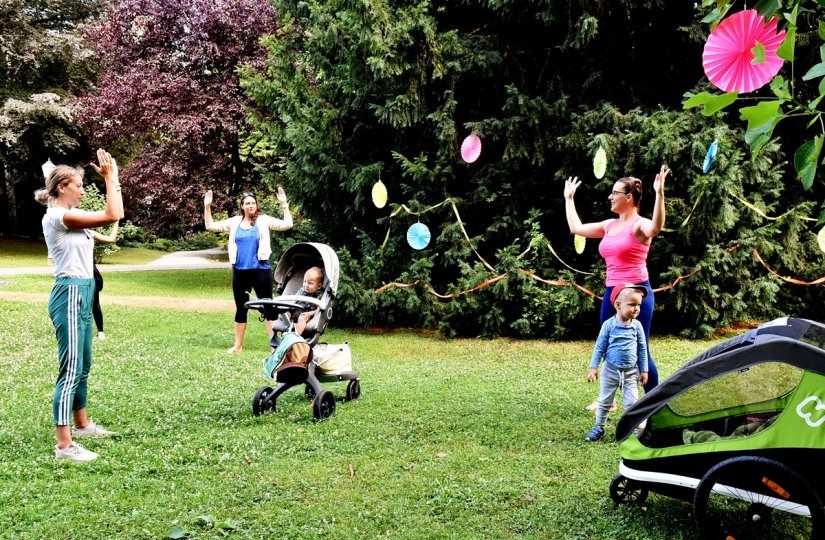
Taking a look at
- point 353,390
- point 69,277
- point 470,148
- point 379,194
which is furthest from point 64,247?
point 470,148

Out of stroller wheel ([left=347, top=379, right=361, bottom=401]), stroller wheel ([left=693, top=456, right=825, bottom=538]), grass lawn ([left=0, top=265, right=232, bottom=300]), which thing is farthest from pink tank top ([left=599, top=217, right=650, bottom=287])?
grass lawn ([left=0, top=265, right=232, bottom=300])

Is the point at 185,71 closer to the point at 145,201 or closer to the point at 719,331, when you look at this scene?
the point at 145,201

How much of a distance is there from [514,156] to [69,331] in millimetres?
7575

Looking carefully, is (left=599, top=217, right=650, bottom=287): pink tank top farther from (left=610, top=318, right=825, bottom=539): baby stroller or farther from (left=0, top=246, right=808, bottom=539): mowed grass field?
(left=610, top=318, right=825, bottom=539): baby stroller

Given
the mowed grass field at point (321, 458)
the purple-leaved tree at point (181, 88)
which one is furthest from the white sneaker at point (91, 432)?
the purple-leaved tree at point (181, 88)

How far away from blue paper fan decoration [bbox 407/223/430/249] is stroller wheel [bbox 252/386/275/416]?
4.63 metres

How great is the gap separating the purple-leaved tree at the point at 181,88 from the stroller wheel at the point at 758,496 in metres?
17.0

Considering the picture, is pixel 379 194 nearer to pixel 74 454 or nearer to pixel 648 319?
pixel 648 319

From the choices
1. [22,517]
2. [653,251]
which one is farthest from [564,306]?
[22,517]

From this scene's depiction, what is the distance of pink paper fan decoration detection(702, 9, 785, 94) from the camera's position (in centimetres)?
256

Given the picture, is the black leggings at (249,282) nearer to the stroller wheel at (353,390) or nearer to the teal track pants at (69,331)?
the stroller wheel at (353,390)

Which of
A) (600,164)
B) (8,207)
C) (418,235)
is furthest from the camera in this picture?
(8,207)

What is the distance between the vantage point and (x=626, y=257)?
5.35 m

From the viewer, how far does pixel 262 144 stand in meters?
19.2
